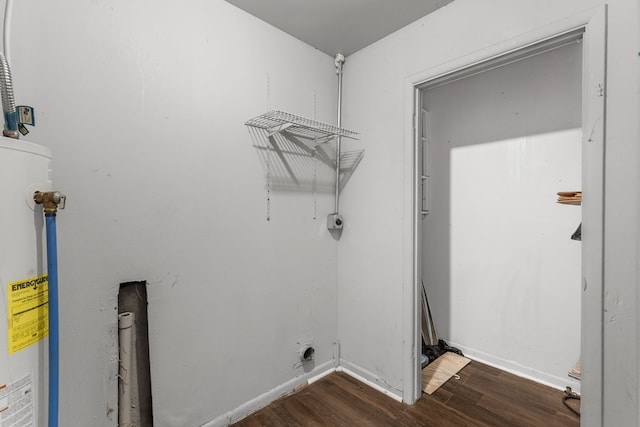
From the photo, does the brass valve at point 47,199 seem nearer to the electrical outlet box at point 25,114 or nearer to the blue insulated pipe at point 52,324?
the blue insulated pipe at point 52,324

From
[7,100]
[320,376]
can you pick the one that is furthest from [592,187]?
[7,100]

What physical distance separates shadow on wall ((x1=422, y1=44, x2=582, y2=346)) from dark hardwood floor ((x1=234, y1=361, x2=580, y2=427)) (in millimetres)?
697

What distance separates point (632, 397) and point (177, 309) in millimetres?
1934

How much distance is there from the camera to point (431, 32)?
1730 mm

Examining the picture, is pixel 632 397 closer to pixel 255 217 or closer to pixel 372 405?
pixel 372 405

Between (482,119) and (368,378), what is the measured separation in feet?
7.16

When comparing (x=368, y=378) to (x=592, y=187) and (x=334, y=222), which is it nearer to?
(x=334, y=222)

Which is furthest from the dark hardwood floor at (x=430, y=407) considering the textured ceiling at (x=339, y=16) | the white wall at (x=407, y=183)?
the textured ceiling at (x=339, y=16)

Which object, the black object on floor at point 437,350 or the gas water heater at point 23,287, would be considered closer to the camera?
the gas water heater at point 23,287

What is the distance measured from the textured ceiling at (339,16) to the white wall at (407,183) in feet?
0.28

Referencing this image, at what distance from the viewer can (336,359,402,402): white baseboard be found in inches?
75.9

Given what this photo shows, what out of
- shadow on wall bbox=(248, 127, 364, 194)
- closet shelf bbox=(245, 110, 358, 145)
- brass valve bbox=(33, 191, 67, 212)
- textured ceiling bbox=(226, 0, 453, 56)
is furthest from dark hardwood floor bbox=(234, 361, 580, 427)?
textured ceiling bbox=(226, 0, 453, 56)

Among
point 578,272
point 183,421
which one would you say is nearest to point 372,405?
point 183,421

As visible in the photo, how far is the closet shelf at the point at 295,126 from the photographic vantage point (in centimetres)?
167
